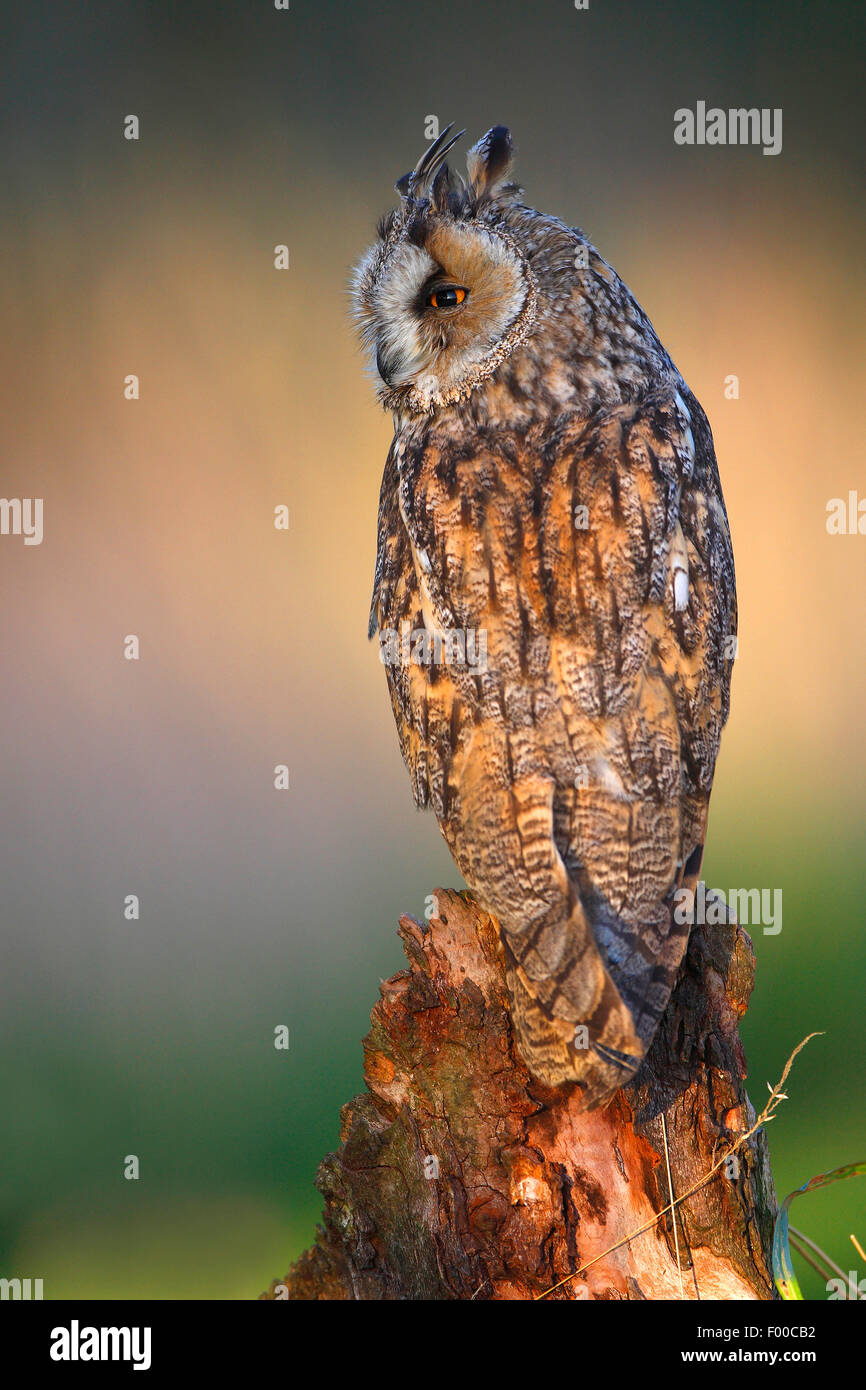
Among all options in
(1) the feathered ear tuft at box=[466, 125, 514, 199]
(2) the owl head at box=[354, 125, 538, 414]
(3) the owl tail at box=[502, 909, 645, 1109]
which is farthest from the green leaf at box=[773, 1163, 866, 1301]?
(1) the feathered ear tuft at box=[466, 125, 514, 199]

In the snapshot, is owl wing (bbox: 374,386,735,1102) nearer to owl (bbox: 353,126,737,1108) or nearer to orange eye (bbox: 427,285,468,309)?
owl (bbox: 353,126,737,1108)

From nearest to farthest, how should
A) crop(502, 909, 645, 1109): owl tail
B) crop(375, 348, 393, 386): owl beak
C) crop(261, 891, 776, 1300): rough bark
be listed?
crop(502, 909, 645, 1109): owl tail, crop(261, 891, 776, 1300): rough bark, crop(375, 348, 393, 386): owl beak

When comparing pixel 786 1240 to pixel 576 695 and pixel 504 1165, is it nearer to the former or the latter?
pixel 504 1165

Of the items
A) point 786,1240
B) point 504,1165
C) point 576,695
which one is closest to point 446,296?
point 576,695

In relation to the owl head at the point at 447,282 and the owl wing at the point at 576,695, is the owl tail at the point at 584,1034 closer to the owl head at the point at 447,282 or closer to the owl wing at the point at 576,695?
the owl wing at the point at 576,695

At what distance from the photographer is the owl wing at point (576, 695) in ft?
4.66

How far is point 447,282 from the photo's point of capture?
166 cm

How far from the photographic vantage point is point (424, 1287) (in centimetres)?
158

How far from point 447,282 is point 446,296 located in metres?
0.02

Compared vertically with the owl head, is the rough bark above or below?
below

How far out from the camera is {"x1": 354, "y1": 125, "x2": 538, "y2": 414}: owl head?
5.37 ft

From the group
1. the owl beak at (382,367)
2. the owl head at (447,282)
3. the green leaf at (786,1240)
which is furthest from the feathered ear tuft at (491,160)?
the green leaf at (786,1240)

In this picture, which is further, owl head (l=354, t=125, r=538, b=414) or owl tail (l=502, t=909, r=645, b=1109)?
owl head (l=354, t=125, r=538, b=414)
